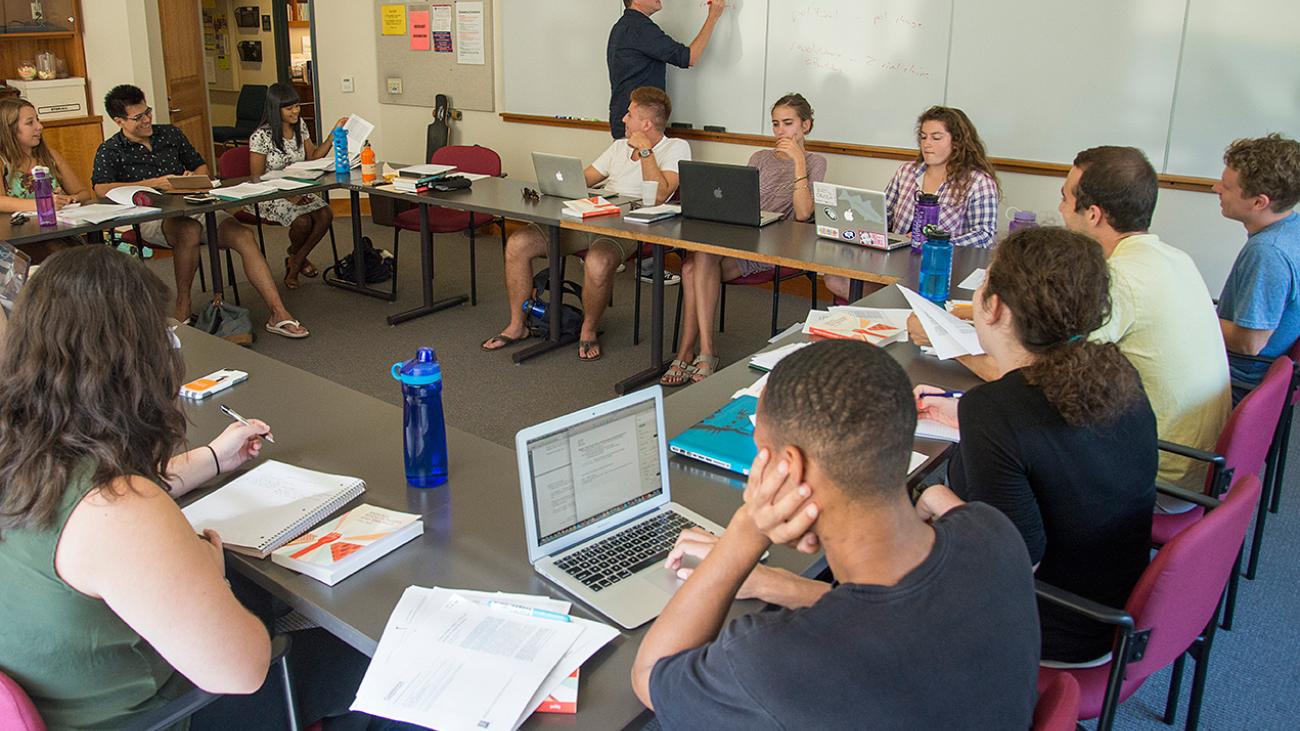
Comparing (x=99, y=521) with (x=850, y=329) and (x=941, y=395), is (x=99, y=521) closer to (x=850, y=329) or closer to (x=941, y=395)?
(x=941, y=395)

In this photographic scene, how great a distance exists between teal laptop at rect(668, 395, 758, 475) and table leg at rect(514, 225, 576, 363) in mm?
2468

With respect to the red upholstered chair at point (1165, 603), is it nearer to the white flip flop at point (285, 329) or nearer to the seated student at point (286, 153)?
the white flip flop at point (285, 329)

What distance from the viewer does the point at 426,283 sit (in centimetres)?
531

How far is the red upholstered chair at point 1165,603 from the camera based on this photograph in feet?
5.15

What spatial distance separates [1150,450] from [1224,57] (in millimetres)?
3376

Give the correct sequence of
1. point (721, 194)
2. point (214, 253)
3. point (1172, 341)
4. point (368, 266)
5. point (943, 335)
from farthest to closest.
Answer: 1. point (368, 266)
2. point (214, 253)
3. point (721, 194)
4. point (943, 335)
5. point (1172, 341)

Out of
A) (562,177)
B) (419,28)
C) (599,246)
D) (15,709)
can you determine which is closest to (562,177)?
(562,177)

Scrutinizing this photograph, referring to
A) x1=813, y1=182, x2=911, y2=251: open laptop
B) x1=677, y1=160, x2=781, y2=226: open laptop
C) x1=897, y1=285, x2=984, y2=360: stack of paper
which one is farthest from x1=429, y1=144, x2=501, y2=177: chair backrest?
x1=897, y1=285, x2=984, y2=360: stack of paper

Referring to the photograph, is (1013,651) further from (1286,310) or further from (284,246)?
(284,246)

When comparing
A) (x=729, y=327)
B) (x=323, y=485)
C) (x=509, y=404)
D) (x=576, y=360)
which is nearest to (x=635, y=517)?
(x=323, y=485)

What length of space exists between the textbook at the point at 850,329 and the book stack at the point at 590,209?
5.50 feet

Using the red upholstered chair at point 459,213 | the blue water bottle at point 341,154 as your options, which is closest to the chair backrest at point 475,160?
the red upholstered chair at point 459,213

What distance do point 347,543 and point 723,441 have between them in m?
0.75

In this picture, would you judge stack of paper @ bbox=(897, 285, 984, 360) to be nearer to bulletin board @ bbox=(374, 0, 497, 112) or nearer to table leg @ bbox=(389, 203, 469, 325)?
table leg @ bbox=(389, 203, 469, 325)
